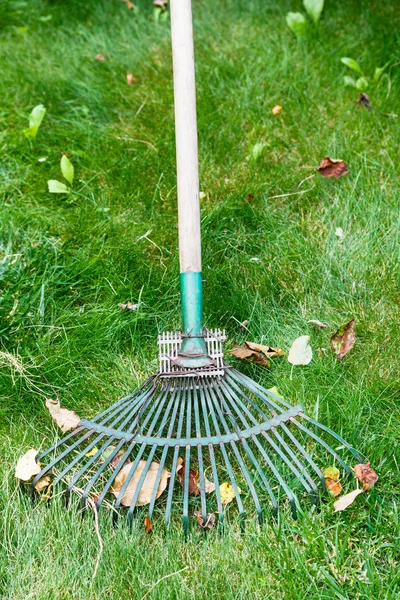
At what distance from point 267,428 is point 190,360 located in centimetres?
31

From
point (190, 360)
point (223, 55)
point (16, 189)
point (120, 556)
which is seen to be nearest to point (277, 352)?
point (190, 360)

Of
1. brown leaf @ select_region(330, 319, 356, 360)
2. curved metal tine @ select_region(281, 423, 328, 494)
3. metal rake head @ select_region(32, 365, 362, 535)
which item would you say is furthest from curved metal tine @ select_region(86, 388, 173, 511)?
brown leaf @ select_region(330, 319, 356, 360)

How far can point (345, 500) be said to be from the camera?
1857mm

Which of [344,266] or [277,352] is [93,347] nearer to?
[277,352]

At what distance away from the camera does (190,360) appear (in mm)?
2094

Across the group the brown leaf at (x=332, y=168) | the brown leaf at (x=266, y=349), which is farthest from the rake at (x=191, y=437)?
the brown leaf at (x=332, y=168)

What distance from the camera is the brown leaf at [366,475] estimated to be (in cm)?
190

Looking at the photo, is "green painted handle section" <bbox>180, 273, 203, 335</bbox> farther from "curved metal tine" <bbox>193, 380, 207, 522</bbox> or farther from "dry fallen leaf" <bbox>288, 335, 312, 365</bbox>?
"dry fallen leaf" <bbox>288, 335, 312, 365</bbox>

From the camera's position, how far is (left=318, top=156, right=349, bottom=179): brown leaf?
2740 millimetres

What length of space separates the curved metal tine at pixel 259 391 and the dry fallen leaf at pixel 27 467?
2.10 feet

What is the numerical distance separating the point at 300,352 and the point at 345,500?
522 millimetres

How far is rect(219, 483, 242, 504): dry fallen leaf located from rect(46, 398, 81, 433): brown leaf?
49cm

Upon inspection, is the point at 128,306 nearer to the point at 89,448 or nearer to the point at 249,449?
the point at 89,448

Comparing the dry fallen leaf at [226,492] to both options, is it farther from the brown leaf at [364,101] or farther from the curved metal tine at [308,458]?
the brown leaf at [364,101]
